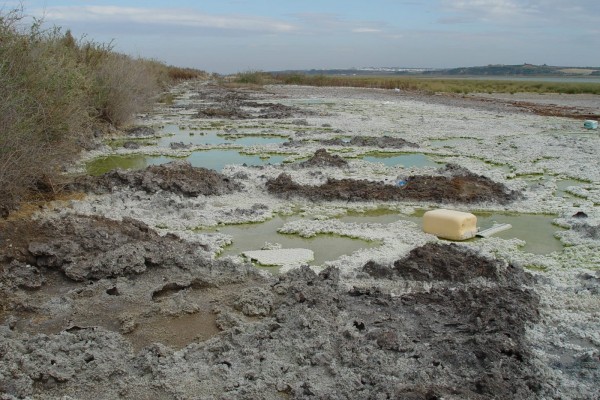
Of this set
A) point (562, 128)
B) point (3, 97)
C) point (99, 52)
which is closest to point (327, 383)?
point (3, 97)

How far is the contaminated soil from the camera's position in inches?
166

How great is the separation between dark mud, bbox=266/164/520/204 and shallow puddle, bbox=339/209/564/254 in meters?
0.57

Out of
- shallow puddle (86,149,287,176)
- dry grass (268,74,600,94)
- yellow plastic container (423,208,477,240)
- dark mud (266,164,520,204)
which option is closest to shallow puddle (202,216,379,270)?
yellow plastic container (423,208,477,240)

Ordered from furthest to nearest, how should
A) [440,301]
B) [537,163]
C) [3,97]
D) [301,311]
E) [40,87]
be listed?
1. [537,163]
2. [40,87]
3. [3,97]
4. [440,301]
5. [301,311]

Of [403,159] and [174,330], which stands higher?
[403,159]

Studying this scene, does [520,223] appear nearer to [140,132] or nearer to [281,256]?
[281,256]

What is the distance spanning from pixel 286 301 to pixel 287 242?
2.49 meters

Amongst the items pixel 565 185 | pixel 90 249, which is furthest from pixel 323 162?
pixel 90 249

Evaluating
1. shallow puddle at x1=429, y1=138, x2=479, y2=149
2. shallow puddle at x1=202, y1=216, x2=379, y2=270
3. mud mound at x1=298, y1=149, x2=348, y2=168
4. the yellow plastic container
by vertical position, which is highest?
mud mound at x1=298, y1=149, x2=348, y2=168

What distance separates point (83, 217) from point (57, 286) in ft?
6.33

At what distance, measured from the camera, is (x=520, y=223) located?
8953 mm

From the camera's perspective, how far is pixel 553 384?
14.2 ft

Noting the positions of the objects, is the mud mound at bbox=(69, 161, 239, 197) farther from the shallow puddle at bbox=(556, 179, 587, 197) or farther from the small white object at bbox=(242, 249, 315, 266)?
the shallow puddle at bbox=(556, 179, 587, 197)

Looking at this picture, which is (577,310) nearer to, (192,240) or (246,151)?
(192,240)
